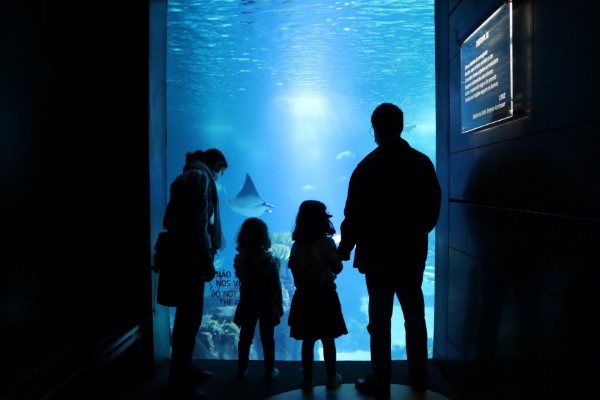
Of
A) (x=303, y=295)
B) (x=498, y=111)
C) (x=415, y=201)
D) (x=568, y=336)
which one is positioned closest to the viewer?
(x=568, y=336)

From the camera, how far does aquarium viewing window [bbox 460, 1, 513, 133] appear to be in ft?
7.66

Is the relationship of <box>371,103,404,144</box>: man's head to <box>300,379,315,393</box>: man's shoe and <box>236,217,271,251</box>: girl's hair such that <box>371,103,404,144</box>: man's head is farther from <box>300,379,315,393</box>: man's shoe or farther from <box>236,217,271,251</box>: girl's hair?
<box>300,379,315,393</box>: man's shoe

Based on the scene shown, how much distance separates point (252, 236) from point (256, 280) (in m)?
0.36

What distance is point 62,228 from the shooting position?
11.2 feet

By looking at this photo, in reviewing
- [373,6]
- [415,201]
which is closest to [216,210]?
[415,201]

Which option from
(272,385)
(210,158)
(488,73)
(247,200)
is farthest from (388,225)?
(247,200)

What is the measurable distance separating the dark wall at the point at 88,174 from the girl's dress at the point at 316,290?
1.38m

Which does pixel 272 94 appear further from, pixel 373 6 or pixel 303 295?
pixel 303 295

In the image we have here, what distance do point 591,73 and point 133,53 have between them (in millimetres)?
3296

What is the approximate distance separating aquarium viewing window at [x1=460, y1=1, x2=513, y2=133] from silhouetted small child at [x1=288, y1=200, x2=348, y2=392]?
4.12 feet

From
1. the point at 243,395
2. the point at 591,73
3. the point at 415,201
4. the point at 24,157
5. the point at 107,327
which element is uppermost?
the point at 591,73

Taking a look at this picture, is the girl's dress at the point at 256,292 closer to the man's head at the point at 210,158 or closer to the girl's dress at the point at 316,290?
the girl's dress at the point at 316,290

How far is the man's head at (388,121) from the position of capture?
2891 millimetres

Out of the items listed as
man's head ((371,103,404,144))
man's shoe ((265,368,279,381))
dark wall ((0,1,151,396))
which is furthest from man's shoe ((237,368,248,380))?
man's head ((371,103,404,144))
